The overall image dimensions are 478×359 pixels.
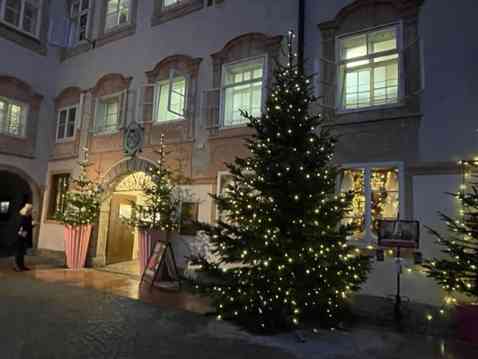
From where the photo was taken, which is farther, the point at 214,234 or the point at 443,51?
the point at 443,51

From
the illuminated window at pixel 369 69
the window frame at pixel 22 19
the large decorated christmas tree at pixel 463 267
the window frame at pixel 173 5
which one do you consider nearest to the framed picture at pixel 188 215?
the illuminated window at pixel 369 69

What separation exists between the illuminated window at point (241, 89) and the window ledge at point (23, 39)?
7373mm

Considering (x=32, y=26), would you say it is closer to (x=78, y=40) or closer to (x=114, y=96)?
(x=78, y=40)

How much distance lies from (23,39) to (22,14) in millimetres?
884

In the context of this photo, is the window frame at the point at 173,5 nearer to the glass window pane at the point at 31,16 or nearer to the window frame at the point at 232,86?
the window frame at the point at 232,86

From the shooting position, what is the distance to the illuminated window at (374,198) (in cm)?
632

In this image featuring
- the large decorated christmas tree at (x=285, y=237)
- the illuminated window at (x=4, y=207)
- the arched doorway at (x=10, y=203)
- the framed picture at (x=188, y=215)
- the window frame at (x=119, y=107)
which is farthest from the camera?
the illuminated window at (x=4, y=207)

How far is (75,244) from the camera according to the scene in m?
9.33

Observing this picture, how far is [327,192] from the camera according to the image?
505 centimetres

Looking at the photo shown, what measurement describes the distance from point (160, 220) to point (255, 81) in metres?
3.73

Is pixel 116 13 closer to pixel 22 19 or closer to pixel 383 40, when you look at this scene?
pixel 22 19

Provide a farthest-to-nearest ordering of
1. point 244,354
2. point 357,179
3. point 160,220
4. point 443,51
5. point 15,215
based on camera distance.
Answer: point 15,215 < point 160,220 < point 357,179 < point 443,51 < point 244,354

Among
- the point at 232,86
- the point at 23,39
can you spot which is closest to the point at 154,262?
the point at 232,86

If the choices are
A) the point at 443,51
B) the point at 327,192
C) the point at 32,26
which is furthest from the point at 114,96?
the point at 443,51
